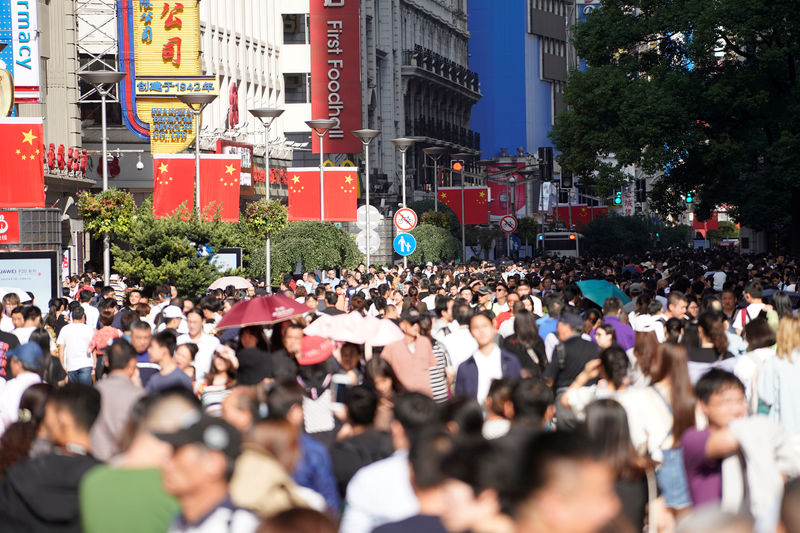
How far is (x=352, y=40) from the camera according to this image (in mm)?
67000

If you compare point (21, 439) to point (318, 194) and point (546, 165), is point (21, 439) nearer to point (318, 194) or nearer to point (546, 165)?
point (318, 194)

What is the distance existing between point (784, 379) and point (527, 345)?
11.4ft

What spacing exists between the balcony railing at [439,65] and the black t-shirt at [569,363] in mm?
79367

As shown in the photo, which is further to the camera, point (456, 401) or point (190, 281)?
point (190, 281)

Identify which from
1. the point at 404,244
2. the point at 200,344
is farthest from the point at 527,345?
the point at 404,244

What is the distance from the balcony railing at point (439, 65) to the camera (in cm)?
9106

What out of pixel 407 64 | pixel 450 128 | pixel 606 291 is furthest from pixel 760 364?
pixel 450 128

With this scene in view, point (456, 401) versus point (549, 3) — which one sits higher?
point (549, 3)

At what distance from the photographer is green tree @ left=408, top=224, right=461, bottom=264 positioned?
190 ft

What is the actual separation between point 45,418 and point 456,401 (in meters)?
1.95

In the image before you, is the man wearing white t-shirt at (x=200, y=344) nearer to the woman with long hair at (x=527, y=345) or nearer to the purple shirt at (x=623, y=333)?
the woman with long hair at (x=527, y=345)

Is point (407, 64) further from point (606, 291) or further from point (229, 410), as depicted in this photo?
point (229, 410)

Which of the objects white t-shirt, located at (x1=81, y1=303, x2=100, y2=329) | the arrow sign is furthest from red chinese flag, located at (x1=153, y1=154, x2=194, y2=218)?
white t-shirt, located at (x1=81, y1=303, x2=100, y2=329)

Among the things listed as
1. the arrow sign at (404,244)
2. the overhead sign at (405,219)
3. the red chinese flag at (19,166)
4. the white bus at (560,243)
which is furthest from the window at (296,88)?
the red chinese flag at (19,166)
